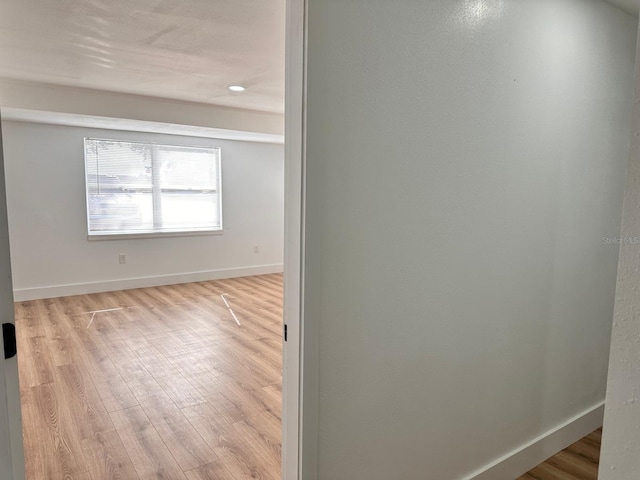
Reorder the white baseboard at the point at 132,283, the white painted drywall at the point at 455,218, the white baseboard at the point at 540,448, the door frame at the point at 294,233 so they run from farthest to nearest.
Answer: the white baseboard at the point at 132,283
the white baseboard at the point at 540,448
the white painted drywall at the point at 455,218
the door frame at the point at 294,233

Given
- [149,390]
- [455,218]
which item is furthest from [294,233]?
[149,390]

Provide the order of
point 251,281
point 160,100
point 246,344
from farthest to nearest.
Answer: point 251,281 < point 160,100 < point 246,344

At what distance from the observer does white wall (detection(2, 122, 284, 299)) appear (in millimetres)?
5121

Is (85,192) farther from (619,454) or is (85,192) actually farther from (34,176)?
(619,454)

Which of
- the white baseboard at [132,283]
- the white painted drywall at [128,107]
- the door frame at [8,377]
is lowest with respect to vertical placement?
the white baseboard at [132,283]

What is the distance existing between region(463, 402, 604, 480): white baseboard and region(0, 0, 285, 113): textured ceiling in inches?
99.2

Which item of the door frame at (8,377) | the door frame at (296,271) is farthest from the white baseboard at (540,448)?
the door frame at (8,377)

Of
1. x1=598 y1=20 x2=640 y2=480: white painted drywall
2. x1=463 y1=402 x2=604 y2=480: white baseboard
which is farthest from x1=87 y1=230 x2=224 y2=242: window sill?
x1=598 y1=20 x2=640 y2=480: white painted drywall

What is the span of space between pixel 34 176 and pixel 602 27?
573cm

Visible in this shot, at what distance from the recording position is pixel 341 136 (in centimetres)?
137

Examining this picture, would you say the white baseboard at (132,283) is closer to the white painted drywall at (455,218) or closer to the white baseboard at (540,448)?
the white painted drywall at (455,218)

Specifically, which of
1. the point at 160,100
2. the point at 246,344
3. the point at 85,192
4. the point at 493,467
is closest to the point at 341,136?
the point at 493,467

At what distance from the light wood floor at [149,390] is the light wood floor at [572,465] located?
53.8 inches

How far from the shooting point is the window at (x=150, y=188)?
559cm
